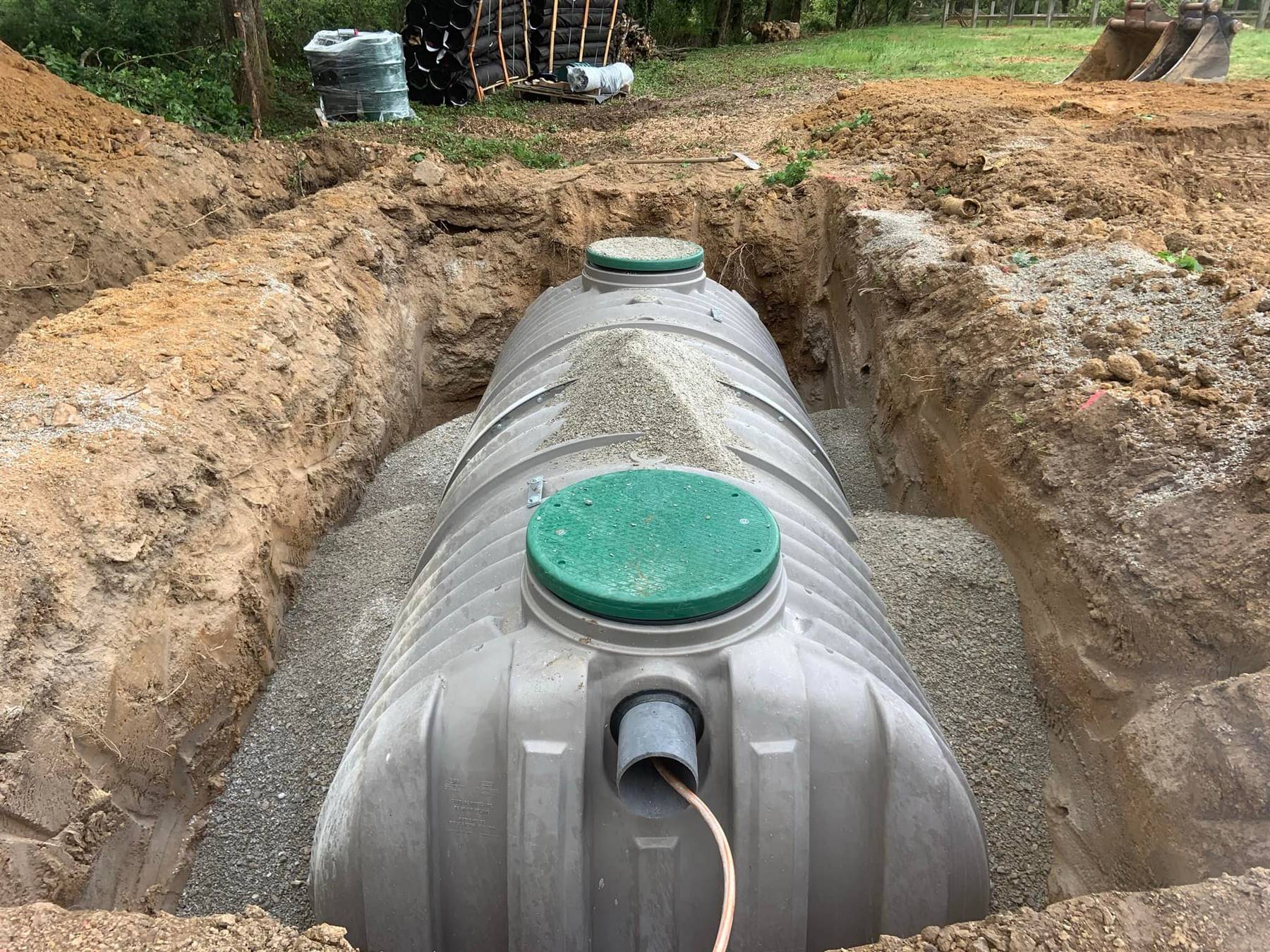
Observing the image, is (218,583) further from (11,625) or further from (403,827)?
(403,827)

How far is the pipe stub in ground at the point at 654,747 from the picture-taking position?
2205 mm

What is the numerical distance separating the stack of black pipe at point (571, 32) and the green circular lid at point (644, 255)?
510 inches

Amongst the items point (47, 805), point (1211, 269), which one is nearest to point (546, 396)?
point (47, 805)

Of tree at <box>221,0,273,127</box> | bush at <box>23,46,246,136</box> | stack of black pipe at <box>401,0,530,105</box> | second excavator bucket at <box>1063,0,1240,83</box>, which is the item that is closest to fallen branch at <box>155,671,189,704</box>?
bush at <box>23,46,246,136</box>

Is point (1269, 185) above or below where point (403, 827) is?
above

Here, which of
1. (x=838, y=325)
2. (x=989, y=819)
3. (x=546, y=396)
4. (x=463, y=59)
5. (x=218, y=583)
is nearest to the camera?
(x=989, y=819)

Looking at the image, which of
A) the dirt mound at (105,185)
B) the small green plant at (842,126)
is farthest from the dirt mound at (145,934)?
the small green plant at (842,126)

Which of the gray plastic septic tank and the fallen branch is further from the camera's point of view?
the fallen branch

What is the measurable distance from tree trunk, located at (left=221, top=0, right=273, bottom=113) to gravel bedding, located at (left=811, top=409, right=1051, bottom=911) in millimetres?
11109

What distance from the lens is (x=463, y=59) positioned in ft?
49.6

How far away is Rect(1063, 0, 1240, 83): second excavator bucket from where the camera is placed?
1220cm

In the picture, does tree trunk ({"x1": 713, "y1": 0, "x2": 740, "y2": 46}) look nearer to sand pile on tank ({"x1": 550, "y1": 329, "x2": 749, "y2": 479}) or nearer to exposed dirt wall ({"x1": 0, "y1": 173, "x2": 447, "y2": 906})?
exposed dirt wall ({"x1": 0, "y1": 173, "x2": 447, "y2": 906})

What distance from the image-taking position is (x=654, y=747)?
2195 millimetres

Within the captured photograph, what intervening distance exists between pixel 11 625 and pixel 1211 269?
627 cm
